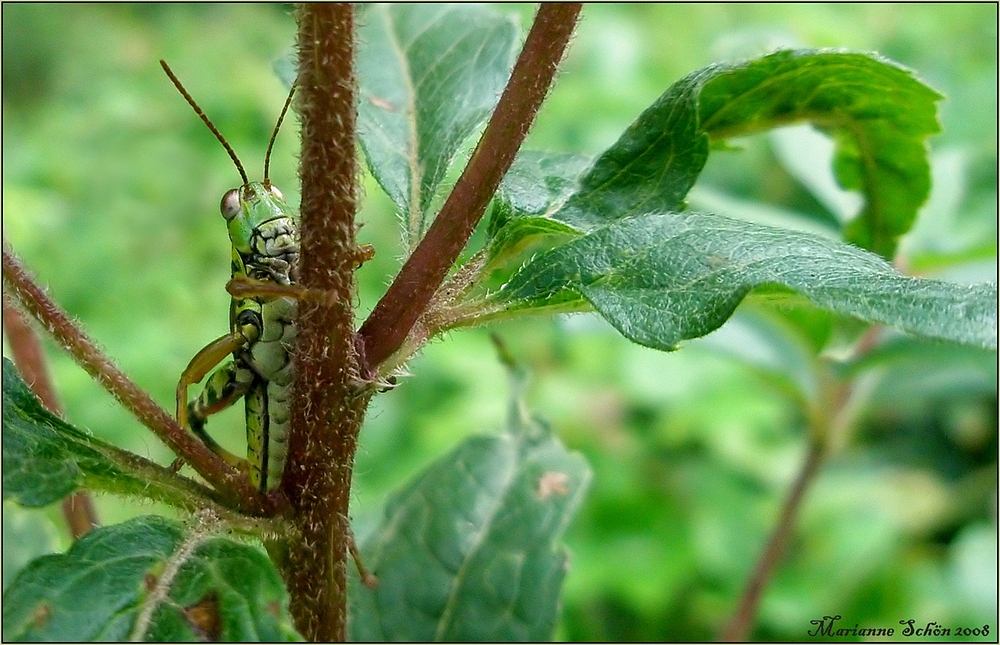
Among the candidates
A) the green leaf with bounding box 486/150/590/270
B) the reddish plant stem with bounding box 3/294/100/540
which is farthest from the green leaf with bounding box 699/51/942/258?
the reddish plant stem with bounding box 3/294/100/540

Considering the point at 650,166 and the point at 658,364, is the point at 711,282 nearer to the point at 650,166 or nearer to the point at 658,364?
the point at 650,166

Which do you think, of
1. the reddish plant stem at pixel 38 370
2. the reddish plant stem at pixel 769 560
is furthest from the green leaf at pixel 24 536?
the reddish plant stem at pixel 769 560

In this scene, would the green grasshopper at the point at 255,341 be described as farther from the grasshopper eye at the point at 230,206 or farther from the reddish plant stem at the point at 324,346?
the reddish plant stem at the point at 324,346

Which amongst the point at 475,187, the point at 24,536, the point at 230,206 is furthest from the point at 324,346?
the point at 24,536

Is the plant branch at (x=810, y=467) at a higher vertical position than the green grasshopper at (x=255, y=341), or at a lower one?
lower

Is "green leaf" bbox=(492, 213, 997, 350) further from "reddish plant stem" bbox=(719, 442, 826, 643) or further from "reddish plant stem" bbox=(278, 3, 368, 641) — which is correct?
"reddish plant stem" bbox=(719, 442, 826, 643)

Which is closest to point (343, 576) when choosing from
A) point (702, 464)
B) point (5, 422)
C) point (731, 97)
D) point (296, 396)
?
point (296, 396)
